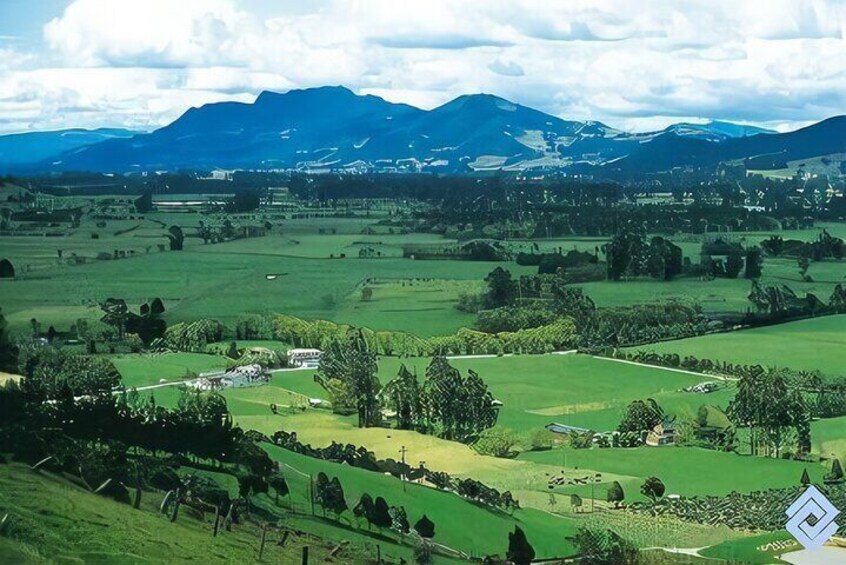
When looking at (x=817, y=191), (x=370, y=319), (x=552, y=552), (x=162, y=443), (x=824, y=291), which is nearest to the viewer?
(x=552, y=552)

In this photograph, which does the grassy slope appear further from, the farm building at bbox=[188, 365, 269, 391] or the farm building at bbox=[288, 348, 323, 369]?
the farm building at bbox=[288, 348, 323, 369]

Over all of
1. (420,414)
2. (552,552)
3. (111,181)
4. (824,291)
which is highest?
(111,181)

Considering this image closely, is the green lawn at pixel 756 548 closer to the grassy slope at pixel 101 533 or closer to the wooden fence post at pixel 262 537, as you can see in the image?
the grassy slope at pixel 101 533

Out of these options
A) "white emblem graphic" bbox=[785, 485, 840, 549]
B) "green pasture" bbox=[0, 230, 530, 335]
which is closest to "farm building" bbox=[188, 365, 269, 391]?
"green pasture" bbox=[0, 230, 530, 335]

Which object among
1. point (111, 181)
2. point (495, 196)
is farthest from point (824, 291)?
point (111, 181)

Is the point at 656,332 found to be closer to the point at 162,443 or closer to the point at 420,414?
the point at 420,414
